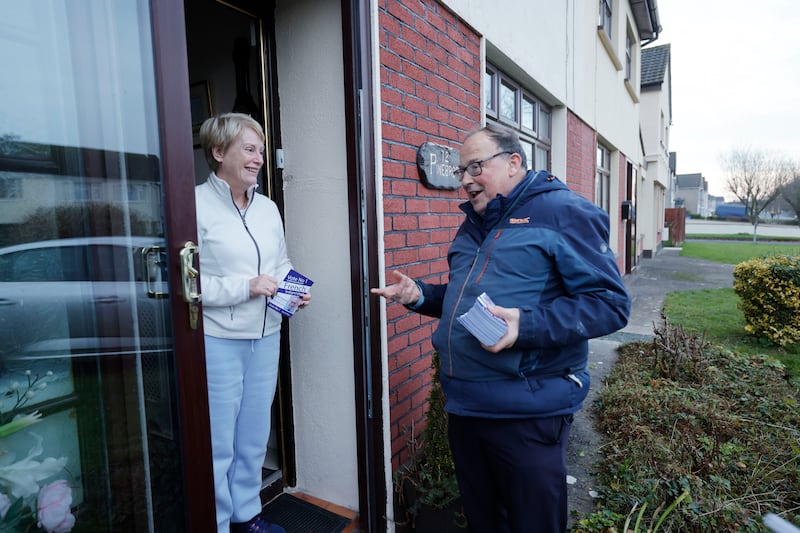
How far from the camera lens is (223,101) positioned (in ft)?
9.66

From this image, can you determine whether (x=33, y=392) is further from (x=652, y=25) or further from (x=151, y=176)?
(x=652, y=25)

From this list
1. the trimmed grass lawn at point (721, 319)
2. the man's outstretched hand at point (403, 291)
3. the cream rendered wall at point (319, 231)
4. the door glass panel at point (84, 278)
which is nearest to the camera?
the door glass panel at point (84, 278)

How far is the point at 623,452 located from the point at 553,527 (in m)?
1.57

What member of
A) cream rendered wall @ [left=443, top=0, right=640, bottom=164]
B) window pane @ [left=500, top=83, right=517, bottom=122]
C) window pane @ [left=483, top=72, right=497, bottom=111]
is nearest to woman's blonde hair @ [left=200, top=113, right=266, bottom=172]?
cream rendered wall @ [left=443, top=0, right=640, bottom=164]

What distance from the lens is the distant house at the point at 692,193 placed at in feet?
228

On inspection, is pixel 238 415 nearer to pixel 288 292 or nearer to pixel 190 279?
pixel 288 292

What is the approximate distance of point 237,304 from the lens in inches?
77.2

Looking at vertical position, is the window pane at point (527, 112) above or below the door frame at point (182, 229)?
above

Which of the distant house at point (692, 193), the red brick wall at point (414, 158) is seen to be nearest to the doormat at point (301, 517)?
the red brick wall at point (414, 158)

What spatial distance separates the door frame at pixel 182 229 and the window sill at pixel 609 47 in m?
7.82

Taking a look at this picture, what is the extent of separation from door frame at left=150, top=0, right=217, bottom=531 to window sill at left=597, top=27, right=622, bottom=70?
782cm

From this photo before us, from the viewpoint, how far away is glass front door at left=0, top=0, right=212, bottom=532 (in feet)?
4.07

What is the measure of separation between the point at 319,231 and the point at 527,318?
4.09 feet

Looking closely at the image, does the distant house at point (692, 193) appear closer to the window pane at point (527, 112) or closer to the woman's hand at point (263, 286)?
the window pane at point (527, 112)
